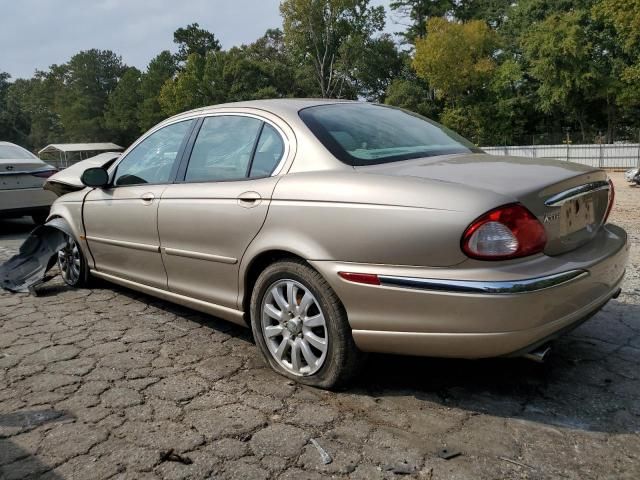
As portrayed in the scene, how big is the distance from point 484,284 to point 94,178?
3190 millimetres

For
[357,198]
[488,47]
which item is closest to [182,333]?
[357,198]

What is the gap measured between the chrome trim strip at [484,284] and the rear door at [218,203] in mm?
904

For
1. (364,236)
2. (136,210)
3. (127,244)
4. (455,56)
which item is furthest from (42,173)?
(455,56)

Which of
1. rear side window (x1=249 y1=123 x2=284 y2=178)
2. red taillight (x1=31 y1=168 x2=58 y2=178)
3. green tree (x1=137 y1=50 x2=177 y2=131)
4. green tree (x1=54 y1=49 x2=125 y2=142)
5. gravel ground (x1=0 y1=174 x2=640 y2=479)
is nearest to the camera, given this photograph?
gravel ground (x1=0 y1=174 x2=640 y2=479)

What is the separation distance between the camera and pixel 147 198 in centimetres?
383

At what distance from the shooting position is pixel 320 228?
266cm

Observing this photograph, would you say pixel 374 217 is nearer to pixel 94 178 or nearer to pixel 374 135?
pixel 374 135

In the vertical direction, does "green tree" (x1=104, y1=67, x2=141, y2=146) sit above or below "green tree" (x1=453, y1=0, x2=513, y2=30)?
below

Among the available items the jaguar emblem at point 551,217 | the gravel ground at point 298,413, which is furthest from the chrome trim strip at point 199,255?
the jaguar emblem at point 551,217

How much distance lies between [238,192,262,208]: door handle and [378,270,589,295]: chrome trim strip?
0.90m

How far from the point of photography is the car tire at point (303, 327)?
2.68 metres

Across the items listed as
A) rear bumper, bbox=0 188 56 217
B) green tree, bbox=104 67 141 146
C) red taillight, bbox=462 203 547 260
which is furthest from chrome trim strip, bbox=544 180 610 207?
green tree, bbox=104 67 141 146

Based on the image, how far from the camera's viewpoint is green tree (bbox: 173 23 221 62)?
7256 centimetres

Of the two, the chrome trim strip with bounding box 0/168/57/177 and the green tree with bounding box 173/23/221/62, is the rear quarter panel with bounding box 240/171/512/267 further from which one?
the green tree with bounding box 173/23/221/62
